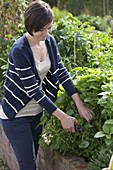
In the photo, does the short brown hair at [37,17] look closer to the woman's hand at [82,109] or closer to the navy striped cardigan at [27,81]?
the navy striped cardigan at [27,81]

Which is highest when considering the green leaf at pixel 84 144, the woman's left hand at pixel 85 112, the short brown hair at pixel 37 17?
the short brown hair at pixel 37 17

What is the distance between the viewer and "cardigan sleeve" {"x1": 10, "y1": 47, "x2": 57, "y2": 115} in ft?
8.48

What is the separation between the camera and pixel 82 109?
2748 mm

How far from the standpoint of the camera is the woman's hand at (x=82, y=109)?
273 cm

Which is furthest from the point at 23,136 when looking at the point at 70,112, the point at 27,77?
the point at 27,77

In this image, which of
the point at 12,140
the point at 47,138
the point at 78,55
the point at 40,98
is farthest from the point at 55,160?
the point at 78,55

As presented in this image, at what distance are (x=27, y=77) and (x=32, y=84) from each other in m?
0.05

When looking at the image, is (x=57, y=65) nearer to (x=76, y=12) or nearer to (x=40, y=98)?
(x=40, y=98)

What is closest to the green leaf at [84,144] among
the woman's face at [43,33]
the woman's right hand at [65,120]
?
the woman's right hand at [65,120]

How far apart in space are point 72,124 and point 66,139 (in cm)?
29

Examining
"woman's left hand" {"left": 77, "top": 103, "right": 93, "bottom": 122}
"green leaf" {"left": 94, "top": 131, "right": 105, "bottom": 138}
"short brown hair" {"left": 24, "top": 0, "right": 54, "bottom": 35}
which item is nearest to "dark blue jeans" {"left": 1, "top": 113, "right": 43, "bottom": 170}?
"woman's left hand" {"left": 77, "top": 103, "right": 93, "bottom": 122}

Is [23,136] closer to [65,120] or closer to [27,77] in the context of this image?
[65,120]

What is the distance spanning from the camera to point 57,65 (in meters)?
2.85

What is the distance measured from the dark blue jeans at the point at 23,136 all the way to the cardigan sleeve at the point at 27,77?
0.94ft
